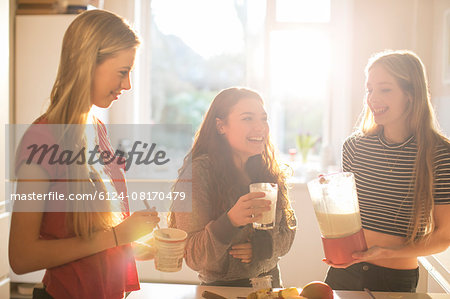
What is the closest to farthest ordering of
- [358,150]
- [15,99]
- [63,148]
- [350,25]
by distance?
[63,148]
[358,150]
[15,99]
[350,25]

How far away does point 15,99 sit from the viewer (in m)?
3.08

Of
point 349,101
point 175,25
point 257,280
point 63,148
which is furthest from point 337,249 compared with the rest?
point 175,25

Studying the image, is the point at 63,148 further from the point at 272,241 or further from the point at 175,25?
the point at 175,25

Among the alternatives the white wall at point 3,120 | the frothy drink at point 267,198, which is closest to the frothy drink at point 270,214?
the frothy drink at point 267,198

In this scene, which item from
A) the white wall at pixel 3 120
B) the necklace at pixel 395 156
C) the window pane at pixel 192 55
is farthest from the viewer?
the window pane at pixel 192 55

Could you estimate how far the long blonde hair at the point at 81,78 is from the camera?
1.05 meters

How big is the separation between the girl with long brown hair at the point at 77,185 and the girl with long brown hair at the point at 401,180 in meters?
0.87

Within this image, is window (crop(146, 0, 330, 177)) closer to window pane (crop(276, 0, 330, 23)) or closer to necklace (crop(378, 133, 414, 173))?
window pane (crop(276, 0, 330, 23))

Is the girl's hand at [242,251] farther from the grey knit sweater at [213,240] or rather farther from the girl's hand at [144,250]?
the girl's hand at [144,250]

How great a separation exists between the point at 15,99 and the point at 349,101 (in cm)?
252

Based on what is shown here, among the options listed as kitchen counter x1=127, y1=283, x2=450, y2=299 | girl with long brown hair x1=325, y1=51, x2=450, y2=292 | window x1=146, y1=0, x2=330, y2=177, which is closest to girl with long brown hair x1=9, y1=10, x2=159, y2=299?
kitchen counter x1=127, y1=283, x2=450, y2=299

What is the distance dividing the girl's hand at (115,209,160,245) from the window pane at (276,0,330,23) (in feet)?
9.21

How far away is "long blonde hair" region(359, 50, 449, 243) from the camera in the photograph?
1.47m

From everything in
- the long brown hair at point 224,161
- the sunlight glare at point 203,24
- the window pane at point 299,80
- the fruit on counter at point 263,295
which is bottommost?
the fruit on counter at point 263,295
